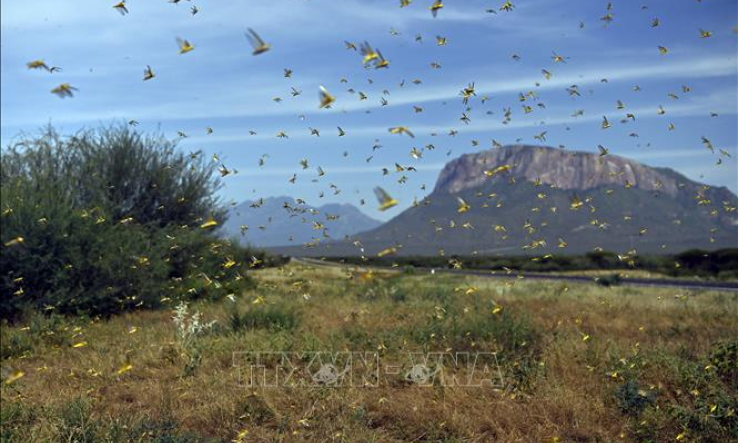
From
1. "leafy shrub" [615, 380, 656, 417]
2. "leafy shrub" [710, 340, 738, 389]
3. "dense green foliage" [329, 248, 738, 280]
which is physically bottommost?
"dense green foliage" [329, 248, 738, 280]

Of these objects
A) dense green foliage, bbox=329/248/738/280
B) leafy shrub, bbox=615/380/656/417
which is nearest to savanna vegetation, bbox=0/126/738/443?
leafy shrub, bbox=615/380/656/417

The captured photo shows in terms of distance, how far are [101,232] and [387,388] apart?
15621 mm

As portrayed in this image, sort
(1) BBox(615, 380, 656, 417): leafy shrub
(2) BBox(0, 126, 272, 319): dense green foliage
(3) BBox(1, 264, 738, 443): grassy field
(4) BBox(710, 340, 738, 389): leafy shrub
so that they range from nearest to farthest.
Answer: (3) BBox(1, 264, 738, 443): grassy field, (1) BBox(615, 380, 656, 417): leafy shrub, (4) BBox(710, 340, 738, 389): leafy shrub, (2) BBox(0, 126, 272, 319): dense green foliage

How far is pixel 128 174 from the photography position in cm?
3319

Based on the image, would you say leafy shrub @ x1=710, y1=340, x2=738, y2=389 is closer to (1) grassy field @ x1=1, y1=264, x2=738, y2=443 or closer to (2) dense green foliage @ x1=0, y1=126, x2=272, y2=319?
(1) grassy field @ x1=1, y1=264, x2=738, y2=443

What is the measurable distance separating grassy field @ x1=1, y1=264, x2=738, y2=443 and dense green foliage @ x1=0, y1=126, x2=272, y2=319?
185cm

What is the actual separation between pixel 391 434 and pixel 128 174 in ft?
91.7

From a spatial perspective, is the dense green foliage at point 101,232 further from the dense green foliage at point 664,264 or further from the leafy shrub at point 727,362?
the dense green foliage at point 664,264

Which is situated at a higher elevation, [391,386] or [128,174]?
[128,174]

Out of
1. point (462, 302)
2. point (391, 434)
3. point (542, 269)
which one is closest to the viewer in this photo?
point (391, 434)

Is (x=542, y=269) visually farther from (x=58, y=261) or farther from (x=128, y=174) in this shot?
(x=58, y=261)

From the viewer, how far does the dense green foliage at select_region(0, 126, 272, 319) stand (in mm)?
20422

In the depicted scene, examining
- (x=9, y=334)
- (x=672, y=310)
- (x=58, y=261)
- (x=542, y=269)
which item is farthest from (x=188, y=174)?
(x=542, y=269)

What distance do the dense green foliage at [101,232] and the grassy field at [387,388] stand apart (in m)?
1.85
